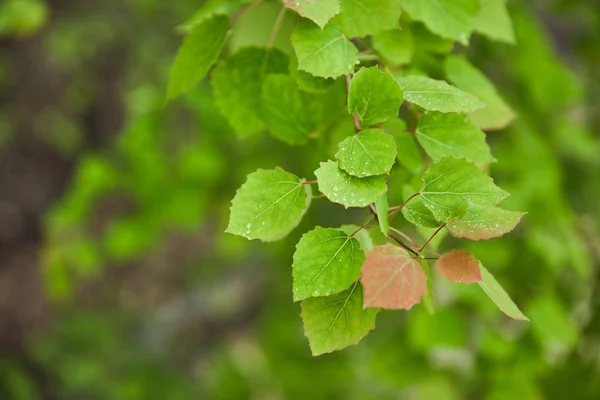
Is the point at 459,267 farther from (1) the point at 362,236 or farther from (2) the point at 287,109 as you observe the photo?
(2) the point at 287,109

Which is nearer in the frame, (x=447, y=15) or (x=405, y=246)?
(x=405, y=246)

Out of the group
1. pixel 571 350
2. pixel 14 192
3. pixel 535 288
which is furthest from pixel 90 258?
pixel 14 192

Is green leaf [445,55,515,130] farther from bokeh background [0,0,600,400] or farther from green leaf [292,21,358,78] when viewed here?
green leaf [292,21,358,78]

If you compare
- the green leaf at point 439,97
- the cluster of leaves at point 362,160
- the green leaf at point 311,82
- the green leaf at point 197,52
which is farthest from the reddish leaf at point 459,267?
the green leaf at point 197,52

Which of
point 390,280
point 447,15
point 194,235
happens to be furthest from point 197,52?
point 194,235

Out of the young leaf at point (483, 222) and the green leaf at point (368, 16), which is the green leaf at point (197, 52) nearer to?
the green leaf at point (368, 16)

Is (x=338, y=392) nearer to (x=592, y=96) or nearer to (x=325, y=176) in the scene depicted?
(x=592, y=96)

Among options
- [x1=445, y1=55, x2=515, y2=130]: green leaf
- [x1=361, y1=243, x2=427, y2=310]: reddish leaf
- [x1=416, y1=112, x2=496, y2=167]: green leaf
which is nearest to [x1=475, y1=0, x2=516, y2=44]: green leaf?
[x1=445, y1=55, x2=515, y2=130]: green leaf
